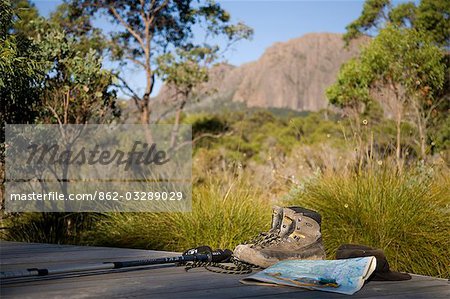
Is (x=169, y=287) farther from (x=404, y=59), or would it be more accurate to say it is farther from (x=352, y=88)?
(x=352, y=88)

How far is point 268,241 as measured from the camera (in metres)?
2.68

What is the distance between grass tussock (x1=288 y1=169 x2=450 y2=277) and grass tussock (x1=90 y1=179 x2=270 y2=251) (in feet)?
1.21

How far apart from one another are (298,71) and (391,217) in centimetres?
6941

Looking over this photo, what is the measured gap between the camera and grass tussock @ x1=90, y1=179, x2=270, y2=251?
3928 millimetres

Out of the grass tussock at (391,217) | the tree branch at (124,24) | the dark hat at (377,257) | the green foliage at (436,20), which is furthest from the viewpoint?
the tree branch at (124,24)

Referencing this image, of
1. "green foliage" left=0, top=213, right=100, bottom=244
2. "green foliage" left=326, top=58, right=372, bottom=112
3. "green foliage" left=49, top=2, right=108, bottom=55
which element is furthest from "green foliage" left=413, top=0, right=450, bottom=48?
"green foliage" left=0, top=213, right=100, bottom=244

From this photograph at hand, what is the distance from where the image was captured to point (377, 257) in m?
2.39

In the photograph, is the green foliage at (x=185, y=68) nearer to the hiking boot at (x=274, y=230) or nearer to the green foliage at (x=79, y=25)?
the green foliage at (x=79, y=25)

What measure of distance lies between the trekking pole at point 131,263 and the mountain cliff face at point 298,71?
191 feet

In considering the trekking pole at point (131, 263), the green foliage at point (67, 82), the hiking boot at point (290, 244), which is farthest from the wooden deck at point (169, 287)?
the green foliage at point (67, 82)

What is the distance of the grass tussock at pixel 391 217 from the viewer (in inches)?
130

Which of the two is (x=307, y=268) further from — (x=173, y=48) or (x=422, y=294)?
(x=173, y=48)

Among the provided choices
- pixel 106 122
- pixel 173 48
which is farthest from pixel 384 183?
→ pixel 173 48

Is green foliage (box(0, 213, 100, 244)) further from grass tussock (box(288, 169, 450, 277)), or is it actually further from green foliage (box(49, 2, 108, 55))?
green foliage (box(49, 2, 108, 55))
